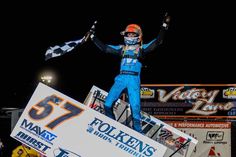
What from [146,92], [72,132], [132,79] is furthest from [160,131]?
[146,92]

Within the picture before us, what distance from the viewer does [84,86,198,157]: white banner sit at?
631cm

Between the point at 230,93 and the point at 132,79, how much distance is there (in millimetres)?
6105

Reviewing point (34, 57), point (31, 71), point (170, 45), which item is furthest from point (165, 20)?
point (31, 71)

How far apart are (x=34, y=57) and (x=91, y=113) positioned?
1410cm

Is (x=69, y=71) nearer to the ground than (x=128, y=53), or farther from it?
farther from it

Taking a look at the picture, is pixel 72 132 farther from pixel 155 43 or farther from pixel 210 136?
pixel 210 136

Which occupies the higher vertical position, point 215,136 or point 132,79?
point 132,79

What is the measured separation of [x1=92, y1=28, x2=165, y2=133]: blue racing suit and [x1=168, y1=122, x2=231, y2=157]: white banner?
19.4ft

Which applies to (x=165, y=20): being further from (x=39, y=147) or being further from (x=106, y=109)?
(x=39, y=147)

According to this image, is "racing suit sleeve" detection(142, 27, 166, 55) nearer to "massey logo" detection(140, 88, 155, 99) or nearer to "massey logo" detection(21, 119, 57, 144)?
"massey logo" detection(21, 119, 57, 144)

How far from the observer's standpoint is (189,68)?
19641 mm

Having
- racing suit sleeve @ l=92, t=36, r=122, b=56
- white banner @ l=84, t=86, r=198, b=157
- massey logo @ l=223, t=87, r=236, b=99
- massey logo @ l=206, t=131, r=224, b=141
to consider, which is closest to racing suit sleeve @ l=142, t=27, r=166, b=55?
racing suit sleeve @ l=92, t=36, r=122, b=56

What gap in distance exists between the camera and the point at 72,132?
482 cm

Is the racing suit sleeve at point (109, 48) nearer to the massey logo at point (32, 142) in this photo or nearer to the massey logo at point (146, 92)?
the massey logo at point (32, 142)
